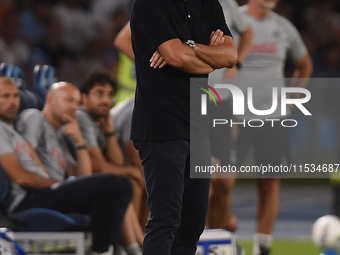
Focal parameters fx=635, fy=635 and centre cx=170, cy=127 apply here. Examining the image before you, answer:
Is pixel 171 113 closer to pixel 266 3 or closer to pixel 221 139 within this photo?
pixel 221 139

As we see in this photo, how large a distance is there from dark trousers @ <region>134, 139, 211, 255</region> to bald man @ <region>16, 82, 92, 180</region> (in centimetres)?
134

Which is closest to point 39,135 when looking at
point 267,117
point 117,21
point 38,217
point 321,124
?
point 38,217

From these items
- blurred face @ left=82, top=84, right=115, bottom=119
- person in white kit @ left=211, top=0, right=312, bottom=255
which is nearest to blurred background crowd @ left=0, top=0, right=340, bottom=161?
person in white kit @ left=211, top=0, right=312, bottom=255

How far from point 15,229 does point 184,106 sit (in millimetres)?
1480

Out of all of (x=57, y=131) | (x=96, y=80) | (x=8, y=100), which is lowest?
(x=57, y=131)

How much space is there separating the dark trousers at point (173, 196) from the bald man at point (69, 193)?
0.95m

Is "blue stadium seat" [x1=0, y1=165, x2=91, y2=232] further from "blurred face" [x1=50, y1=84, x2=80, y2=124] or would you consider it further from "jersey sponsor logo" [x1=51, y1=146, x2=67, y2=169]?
"blurred face" [x1=50, y1=84, x2=80, y2=124]

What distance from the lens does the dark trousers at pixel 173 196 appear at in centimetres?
269

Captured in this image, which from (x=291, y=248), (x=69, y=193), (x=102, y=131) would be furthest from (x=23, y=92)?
(x=291, y=248)

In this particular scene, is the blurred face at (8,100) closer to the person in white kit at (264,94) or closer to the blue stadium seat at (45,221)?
the blue stadium seat at (45,221)

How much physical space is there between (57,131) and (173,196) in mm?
1662

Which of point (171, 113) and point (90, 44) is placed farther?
point (90, 44)

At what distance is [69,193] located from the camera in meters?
3.79

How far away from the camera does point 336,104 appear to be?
906 cm
